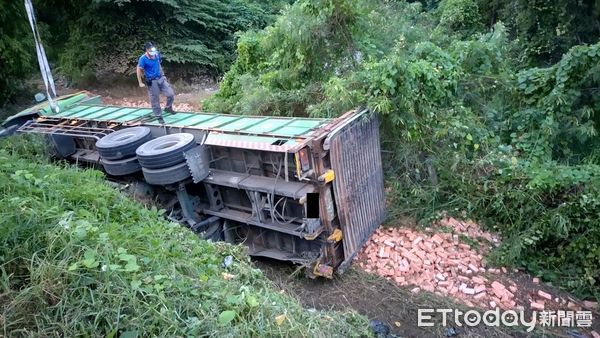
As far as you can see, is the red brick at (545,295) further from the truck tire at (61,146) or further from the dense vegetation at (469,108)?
the truck tire at (61,146)

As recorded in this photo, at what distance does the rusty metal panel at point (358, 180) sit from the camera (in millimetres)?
5113

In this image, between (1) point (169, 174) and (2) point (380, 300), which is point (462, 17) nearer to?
(2) point (380, 300)

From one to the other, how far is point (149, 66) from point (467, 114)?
216 inches

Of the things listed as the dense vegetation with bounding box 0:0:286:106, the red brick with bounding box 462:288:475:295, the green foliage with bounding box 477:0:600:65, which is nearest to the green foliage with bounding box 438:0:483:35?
the green foliage with bounding box 477:0:600:65

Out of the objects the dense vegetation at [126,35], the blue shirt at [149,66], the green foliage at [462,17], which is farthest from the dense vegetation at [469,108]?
the dense vegetation at [126,35]

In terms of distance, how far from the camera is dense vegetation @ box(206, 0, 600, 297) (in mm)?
5289

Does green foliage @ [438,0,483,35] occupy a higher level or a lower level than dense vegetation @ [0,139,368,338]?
higher

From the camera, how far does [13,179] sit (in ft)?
12.8

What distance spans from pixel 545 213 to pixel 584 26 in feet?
22.1

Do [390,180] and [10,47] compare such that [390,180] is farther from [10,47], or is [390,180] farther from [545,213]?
[10,47]

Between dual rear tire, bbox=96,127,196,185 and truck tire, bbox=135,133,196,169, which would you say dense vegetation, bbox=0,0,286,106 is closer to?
dual rear tire, bbox=96,127,196,185

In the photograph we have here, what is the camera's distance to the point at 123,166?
235 inches

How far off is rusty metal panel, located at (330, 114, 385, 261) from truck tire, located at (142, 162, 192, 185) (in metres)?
2.07

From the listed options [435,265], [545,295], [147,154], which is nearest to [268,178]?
[147,154]
